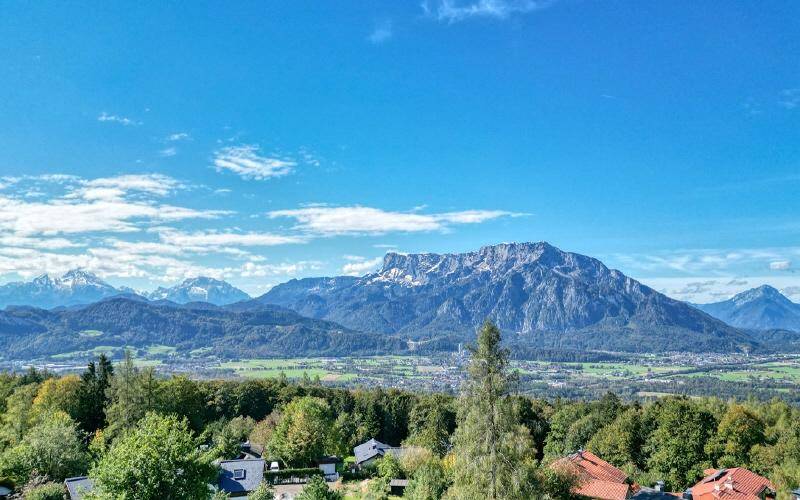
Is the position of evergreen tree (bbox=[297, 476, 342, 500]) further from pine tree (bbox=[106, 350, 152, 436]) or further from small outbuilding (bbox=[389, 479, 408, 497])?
pine tree (bbox=[106, 350, 152, 436])

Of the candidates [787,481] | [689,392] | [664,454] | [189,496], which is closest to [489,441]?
[189,496]

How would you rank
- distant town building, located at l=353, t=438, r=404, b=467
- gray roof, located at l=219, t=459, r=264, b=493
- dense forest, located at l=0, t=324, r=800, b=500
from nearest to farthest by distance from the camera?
dense forest, located at l=0, t=324, r=800, b=500 → gray roof, located at l=219, t=459, r=264, b=493 → distant town building, located at l=353, t=438, r=404, b=467

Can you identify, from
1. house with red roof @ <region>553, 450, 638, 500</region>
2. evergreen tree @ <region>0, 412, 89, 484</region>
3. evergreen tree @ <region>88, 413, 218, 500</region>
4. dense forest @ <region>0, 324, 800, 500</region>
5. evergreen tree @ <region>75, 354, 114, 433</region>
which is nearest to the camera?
evergreen tree @ <region>88, 413, 218, 500</region>

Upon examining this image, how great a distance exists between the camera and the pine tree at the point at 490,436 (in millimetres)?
23281

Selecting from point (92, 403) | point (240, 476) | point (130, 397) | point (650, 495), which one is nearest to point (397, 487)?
point (240, 476)

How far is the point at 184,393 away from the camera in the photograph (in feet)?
230

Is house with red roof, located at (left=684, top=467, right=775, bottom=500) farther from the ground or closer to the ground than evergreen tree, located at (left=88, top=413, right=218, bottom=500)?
closer to the ground

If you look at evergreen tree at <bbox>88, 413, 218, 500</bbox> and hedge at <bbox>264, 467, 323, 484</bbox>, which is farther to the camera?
hedge at <bbox>264, 467, 323, 484</bbox>

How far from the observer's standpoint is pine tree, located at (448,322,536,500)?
23281 millimetres

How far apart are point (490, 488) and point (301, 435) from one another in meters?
38.1

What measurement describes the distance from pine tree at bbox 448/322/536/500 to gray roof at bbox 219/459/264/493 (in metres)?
29.0

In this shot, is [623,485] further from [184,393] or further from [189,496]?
[184,393]

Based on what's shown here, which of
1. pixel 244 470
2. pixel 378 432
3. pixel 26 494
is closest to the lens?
pixel 26 494

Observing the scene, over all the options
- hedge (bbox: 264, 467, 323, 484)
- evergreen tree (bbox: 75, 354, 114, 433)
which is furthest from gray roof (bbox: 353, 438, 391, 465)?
evergreen tree (bbox: 75, 354, 114, 433)
